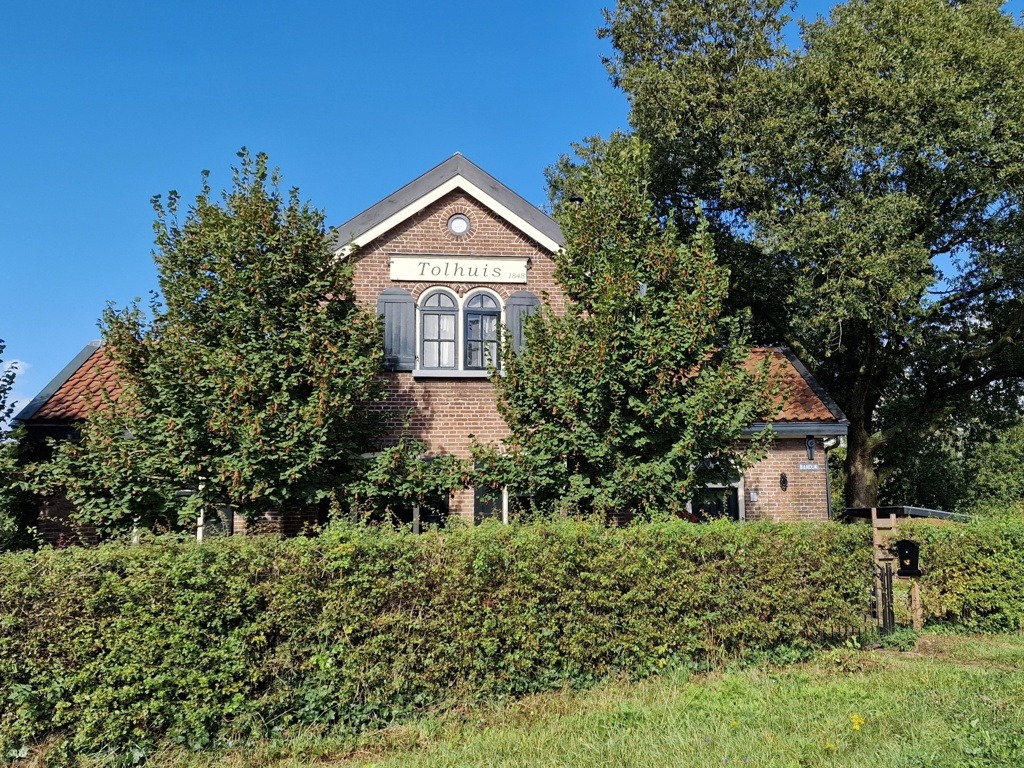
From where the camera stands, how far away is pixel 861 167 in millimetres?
17688

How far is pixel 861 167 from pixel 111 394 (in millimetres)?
16934

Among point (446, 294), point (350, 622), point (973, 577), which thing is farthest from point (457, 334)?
point (973, 577)

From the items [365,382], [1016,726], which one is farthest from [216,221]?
[1016,726]

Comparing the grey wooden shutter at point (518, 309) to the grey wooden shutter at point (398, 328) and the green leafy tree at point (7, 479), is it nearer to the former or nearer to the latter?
the grey wooden shutter at point (398, 328)

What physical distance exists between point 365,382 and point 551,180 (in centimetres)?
2077

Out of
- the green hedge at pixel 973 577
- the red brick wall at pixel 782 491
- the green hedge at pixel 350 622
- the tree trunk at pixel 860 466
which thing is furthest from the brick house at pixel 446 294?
the tree trunk at pixel 860 466

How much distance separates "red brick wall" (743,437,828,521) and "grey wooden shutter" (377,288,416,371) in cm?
712

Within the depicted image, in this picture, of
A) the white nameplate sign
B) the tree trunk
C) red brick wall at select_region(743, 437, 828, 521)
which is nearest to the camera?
the white nameplate sign

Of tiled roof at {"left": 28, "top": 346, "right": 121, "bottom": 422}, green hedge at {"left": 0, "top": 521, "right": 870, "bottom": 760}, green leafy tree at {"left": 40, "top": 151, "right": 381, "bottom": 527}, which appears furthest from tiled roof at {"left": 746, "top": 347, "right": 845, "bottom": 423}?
tiled roof at {"left": 28, "top": 346, "right": 121, "bottom": 422}

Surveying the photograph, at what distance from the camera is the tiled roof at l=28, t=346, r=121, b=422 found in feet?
43.0

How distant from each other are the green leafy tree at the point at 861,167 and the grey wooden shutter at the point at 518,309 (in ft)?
24.8

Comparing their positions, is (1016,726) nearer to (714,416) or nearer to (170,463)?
(714,416)

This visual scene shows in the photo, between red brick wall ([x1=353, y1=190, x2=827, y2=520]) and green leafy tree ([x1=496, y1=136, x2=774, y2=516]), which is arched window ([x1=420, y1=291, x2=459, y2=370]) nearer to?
red brick wall ([x1=353, y1=190, x2=827, y2=520])

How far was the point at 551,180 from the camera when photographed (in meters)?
29.0
